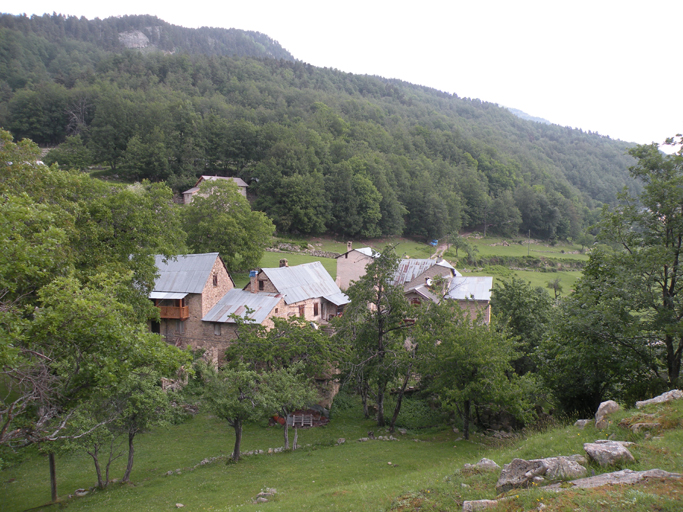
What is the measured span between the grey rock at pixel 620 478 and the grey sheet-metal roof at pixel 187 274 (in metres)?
28.0

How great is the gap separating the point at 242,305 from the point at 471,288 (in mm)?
21014

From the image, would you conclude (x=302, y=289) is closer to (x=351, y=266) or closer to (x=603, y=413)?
(x=351, y=266)

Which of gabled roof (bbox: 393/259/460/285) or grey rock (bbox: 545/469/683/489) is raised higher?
gabled roof (bbox: 393/259/460/285)

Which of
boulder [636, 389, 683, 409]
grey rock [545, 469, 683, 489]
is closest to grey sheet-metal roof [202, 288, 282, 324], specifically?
boulder [636, 389, 683, 409]

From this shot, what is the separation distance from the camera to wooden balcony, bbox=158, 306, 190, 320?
31359mm

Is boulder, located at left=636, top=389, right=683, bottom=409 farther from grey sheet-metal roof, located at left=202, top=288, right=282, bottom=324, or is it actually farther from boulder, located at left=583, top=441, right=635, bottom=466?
grey sheet-metal roof, located at left=202, top=288, right=282, bottom=324

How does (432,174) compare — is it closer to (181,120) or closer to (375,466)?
(181,120)

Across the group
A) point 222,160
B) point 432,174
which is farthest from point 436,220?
point 222,160

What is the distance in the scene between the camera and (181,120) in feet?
304

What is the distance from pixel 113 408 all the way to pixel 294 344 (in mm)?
10338

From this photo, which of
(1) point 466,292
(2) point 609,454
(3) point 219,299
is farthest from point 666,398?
(3) point 219,299

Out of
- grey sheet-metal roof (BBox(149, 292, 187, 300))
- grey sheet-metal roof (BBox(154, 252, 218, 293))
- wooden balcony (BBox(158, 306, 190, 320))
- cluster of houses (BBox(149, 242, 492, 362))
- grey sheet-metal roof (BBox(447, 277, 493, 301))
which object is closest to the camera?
cluster of houses (BBox(149, 242, 492, 362))

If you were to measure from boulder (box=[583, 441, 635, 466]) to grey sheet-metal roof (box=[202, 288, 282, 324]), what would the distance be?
23.5 meters

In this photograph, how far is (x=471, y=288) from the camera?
38594mm
